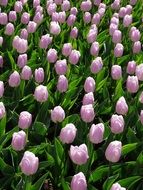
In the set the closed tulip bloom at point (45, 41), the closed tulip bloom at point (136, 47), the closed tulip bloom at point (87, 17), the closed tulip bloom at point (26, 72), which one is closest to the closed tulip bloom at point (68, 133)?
the closed tulip bloom at point (26, 72)

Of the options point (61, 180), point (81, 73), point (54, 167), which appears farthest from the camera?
point (81, 73)

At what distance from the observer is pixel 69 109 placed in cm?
332

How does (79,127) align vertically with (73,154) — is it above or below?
below

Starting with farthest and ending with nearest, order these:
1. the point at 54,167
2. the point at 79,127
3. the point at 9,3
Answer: the point at 9,3 < the point at 79,127 < the point at 54,167

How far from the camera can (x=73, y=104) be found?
3.40 metres

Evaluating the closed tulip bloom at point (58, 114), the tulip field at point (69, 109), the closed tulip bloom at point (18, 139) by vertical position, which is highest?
the closed tulip bloom at point (18, 139)

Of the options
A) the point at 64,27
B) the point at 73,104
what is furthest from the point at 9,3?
the point at 73,104

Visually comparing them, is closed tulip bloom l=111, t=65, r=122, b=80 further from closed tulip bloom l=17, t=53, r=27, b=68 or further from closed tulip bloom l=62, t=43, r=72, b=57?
closed tulip bloom l=17, t=53, r=27, b=68

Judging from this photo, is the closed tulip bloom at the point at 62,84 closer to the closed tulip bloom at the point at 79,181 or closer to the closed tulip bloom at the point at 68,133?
the closed tulip bloom at the point at 68,133

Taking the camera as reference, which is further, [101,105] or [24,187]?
[101,105]

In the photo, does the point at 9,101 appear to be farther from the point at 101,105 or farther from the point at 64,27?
the point at 64,27

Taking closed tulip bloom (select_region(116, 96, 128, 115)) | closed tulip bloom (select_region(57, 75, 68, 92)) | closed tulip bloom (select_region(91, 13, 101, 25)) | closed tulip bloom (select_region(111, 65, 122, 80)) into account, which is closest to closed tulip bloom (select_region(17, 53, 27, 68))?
closed tulip bloom (select_region(57, 75, 68, 92))

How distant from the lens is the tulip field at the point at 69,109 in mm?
2504

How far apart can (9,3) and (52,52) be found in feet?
5.64
